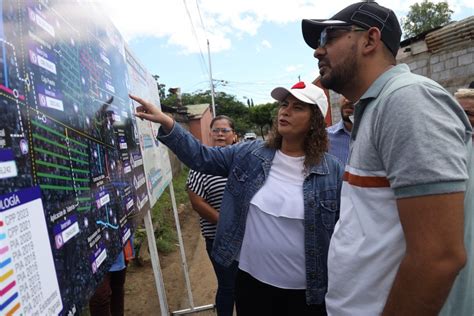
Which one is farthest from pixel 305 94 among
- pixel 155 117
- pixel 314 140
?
pixel 155 117

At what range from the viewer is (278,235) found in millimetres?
1882

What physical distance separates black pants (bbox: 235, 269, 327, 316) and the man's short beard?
1203mm

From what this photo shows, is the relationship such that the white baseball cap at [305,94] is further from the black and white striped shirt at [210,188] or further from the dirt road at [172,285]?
the dirt road at [172,285]

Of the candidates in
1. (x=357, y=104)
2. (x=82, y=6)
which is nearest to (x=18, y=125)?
(x=82, y=6)

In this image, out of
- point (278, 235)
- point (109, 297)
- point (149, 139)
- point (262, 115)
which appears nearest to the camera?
point (278, 235)

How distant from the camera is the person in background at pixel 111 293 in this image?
2.29m

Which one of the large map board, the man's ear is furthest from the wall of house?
the large map board

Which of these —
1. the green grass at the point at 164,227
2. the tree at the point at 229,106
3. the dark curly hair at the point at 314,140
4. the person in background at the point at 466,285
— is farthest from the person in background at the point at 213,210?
the tree at the point at 229,106

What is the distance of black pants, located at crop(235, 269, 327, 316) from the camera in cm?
190

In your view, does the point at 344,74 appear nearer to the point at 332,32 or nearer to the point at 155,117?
the point at 332,32

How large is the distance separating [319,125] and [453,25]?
683 centimetres

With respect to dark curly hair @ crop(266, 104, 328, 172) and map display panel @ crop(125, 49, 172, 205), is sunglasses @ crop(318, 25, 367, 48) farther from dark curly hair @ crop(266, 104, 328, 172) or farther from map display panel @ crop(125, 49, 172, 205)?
map display panel @ crop(125, 49, 172, 205)

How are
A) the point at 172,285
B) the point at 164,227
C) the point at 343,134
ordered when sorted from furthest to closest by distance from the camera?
the point at 164,227
the point at 172,285
the point at 343,134

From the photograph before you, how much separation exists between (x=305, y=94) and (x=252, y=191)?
664 mm
